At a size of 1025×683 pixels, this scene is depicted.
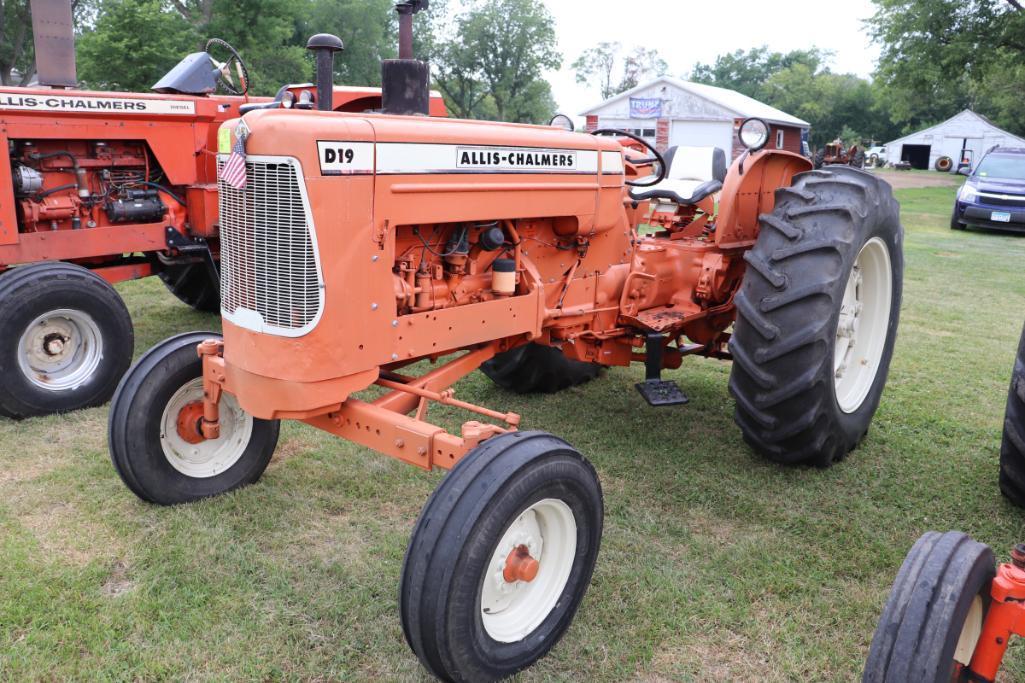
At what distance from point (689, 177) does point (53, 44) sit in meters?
4.59

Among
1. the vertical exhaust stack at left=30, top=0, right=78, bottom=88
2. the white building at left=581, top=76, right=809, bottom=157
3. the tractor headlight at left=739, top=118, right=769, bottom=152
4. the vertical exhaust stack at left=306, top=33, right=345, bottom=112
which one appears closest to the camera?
the vertical exhaust stack at left=306, top=33, right=345, bottom=112

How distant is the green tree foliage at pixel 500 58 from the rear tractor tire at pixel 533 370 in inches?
1651

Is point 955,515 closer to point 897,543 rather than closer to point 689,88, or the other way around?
point 897,543

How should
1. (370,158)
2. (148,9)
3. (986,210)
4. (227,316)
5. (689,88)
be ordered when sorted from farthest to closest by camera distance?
(689,88) → (148,9) → (986,210) → (227,316) → (370,158)

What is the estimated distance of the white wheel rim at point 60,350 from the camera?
15.3ft

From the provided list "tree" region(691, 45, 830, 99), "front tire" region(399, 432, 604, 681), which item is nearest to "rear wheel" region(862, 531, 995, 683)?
"front tire" region(399, 432, 604, 681)

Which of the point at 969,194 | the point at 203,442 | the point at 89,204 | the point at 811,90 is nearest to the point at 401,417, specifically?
the point at 203,442

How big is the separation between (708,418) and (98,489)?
3.26 meters

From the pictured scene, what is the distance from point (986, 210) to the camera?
48.4ft

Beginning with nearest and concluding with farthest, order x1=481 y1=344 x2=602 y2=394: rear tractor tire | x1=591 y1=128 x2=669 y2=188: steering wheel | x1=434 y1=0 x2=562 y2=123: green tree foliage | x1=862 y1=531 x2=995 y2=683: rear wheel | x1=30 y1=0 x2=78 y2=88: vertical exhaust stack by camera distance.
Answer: x1=862 y1=531 x2=995 y2=683: rear wheel
x1=591 y1=128 x2=669 y2=188: steering wheel
x1=481 y1=344 x2=602 y2=394: rear tractor tire
x1=30 y1=0 x2=78 y2=88: vertical exhaust stack
x1=434 y1=0 x2=562 y2=123: green tree foliage

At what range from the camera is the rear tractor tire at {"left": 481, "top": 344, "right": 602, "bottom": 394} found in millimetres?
5000

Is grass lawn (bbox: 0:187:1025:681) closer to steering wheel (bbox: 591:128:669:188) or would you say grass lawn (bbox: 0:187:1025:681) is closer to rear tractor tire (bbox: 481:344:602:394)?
rear tractor tire (bbox: 481:344:602:394)

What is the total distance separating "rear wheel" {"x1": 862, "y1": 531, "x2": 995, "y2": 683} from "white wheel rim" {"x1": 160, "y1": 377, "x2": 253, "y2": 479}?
A: 2640 millimetres

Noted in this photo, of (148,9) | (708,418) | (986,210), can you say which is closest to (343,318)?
(708,418)
